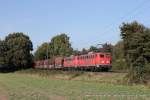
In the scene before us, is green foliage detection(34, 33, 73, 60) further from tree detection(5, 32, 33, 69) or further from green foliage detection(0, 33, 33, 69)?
green foliage detection(0, 33, 33, 69)

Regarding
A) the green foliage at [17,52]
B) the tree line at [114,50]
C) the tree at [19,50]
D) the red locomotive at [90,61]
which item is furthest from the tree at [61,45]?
the red locomotive at [90,61]

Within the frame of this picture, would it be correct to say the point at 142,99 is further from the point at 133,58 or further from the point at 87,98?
the point at 133,58

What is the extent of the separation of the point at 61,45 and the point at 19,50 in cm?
4045

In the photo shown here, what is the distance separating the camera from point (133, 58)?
46469 millimetres

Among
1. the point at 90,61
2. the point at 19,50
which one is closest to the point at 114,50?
the point at 90,61

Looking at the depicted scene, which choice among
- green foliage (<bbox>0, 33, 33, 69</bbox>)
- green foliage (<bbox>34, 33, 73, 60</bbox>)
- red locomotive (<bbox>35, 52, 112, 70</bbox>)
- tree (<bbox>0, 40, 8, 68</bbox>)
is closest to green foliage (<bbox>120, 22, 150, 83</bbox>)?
red locomotive (<bbox>35, 52, 112, 70</bbox>)

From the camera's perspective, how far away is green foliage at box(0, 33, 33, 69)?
132875mm

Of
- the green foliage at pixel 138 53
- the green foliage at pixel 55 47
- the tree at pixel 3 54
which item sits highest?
the green foliage at pixel 55 47

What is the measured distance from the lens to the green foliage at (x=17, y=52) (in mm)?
132875

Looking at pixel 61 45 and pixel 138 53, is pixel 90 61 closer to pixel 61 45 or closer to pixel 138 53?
pixel 138 53

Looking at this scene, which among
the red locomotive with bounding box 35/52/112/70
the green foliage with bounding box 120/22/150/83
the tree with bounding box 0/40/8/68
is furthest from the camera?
the tree with bounding box 0/40/8/68

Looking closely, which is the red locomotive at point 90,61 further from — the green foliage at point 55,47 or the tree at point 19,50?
the green foliage at point 55,47

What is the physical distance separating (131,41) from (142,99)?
24.0m

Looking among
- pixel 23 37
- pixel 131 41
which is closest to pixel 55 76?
pixel 131 41
